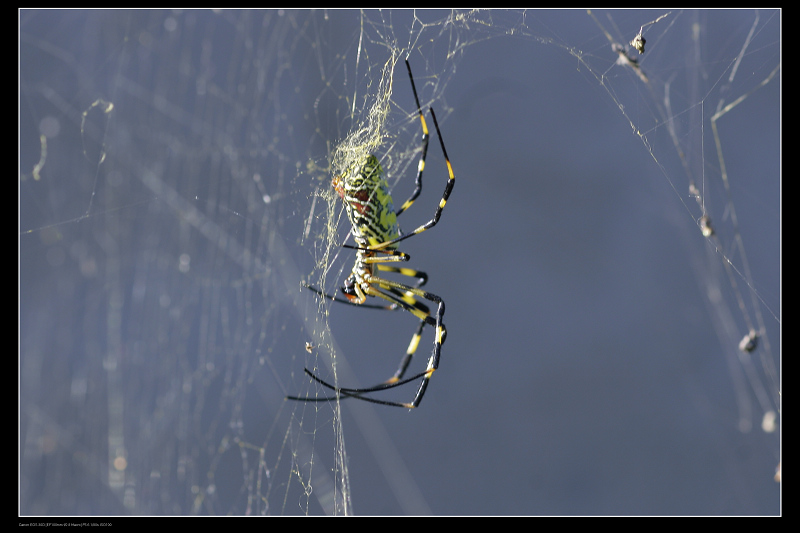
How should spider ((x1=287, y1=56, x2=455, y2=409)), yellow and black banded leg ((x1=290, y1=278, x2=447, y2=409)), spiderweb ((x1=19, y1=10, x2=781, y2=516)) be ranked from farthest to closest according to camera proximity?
spiderweb ((x1=19, y1=10, x2=781, y2=516)) → yellow and black banded leg ((x1=290, y1=278, x2=447, y2=409)) → spider ((x1=287, y1=56, x2=455, y2=409))

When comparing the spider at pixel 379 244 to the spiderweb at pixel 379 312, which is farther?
the spiderweb at pixel 379 312

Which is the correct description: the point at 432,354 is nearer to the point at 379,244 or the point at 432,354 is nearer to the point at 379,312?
the point at 379,244

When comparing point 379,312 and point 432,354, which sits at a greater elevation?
point 432,354

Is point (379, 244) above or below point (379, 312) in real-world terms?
above

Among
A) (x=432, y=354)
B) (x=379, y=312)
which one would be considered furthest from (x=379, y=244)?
(x=379, y=312)

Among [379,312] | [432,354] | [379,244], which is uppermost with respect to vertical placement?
[379,244]

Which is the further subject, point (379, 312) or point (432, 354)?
point (379, 312)
